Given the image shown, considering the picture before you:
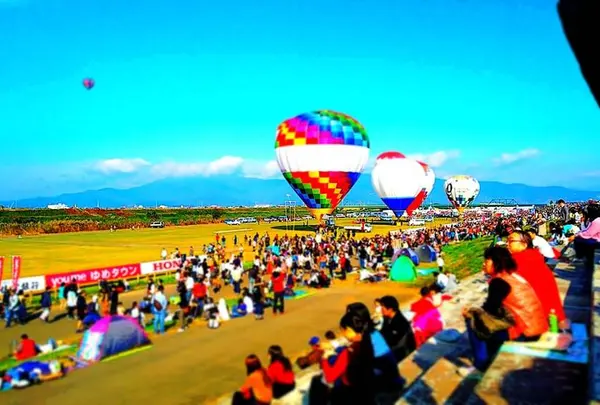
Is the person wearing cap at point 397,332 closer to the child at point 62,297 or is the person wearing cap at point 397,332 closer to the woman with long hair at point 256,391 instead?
the woman with long hair at point 256,391

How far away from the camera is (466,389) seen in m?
6.01

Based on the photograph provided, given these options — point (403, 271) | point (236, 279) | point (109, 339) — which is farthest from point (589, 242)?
point (236, 279)

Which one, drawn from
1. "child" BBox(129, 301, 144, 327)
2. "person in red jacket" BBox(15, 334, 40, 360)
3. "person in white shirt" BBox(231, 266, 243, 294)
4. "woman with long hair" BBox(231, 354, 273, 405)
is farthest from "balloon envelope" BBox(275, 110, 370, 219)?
"woman with long hair" BBox(231, 354, 273, 405)

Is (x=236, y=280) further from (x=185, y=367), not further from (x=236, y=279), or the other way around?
(x=185, y=367)

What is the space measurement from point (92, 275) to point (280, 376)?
16.4 m

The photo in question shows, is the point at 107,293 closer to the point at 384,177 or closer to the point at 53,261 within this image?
the point at 53,261

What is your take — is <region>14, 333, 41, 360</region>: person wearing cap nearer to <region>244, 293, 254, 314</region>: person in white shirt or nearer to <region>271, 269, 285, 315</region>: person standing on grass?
<region>244, 293, 254, 314</region>: person in white shirt

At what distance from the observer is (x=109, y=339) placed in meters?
12.2

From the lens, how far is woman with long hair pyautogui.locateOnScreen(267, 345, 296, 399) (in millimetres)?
7915

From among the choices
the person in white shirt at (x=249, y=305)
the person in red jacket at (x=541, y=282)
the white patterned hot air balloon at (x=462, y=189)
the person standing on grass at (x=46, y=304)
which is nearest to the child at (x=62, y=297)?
the person standing on grass at (x=46, y=304)

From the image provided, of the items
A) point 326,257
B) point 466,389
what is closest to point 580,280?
point 466,389

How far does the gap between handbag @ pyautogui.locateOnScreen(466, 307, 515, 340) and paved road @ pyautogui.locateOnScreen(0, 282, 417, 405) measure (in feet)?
19.6

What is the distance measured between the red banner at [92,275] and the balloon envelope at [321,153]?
19197 mm

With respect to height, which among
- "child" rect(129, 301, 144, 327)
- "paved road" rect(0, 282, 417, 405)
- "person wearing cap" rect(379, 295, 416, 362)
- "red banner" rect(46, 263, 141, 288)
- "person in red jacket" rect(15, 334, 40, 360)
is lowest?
"paved road" rect(0, 282, 417, 405)
